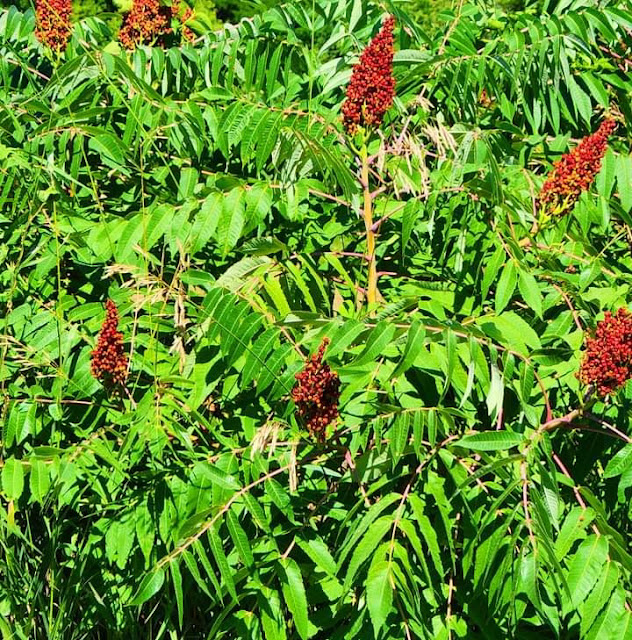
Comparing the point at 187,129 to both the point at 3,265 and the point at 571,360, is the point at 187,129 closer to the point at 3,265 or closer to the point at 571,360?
the point at 3,265

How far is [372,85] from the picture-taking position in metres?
2.58

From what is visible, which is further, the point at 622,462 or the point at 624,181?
the point at 624,181

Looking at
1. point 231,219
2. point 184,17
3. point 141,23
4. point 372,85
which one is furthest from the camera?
point 184,17

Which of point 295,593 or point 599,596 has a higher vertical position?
point 599,596

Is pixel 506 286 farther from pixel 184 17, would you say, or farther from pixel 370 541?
pixel 184 17

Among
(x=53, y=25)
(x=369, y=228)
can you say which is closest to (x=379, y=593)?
(x=369, y=228)

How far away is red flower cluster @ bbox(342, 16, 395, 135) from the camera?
2.58 meters

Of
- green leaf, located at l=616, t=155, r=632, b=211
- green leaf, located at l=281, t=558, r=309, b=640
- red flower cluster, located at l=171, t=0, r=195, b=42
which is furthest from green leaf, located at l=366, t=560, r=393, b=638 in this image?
red flower cluster, located at l=171, t=0, r=195, b=42

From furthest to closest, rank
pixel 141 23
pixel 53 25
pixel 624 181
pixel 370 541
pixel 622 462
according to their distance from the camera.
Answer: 1. pixel 141 23
2. pixel 53 25
3. pixel 624 181
4. pixel 622 462
5. pixel 370 541

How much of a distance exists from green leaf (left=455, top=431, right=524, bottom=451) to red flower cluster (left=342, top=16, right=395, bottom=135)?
2.95 ft

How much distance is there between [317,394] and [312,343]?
18 cm

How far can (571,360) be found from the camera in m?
2.68

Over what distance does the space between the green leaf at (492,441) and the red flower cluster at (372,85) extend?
0.90 metres

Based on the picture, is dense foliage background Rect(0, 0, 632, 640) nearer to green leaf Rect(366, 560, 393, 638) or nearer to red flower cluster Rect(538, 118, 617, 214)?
green leaf Rect(366, 560, 393, 638)
